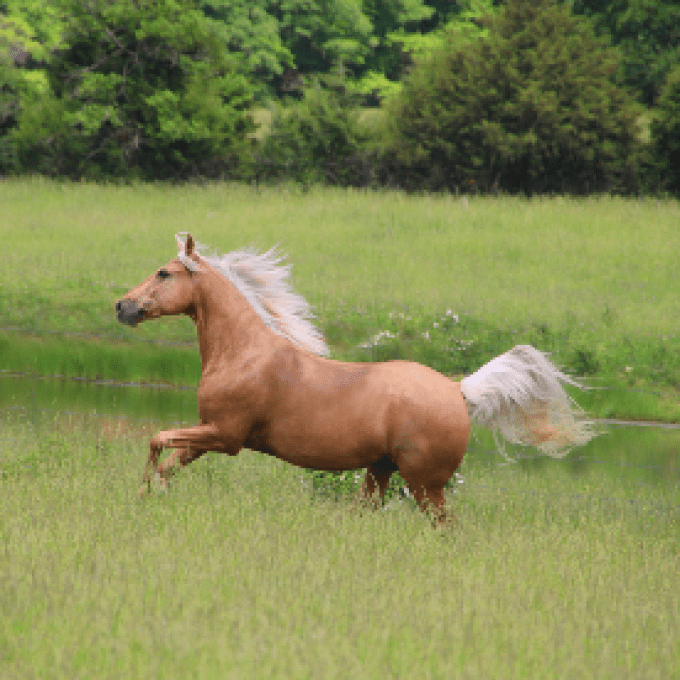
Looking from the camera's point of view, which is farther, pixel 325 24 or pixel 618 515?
pixel 325 24

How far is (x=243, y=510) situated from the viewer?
700cm

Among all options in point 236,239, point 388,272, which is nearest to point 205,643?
point 388,272

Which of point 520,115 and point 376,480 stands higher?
point 520,115

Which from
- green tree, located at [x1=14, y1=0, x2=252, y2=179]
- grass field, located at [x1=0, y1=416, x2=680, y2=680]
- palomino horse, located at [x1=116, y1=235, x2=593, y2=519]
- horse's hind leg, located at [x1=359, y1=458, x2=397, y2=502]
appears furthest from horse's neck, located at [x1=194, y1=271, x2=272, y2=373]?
green tree, located at [x1=14, y1=0, x2=252, y2=179]

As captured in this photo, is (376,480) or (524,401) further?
(376,480)

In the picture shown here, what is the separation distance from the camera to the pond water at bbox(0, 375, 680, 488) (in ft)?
41.8

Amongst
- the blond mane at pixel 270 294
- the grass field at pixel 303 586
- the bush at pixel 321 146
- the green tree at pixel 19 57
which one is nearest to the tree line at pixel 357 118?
the bush at pixel 321 146

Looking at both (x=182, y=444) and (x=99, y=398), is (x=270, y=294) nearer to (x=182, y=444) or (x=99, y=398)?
(x=182, y=444)

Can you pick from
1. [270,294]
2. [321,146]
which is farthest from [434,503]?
[321,146]

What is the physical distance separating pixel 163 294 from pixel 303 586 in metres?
2.67

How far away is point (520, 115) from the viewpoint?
31.2 metres

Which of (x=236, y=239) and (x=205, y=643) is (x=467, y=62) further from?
(x=205, y=643)

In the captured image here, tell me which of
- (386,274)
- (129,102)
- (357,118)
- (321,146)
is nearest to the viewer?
(386,274)

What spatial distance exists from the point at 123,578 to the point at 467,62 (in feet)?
96.4
